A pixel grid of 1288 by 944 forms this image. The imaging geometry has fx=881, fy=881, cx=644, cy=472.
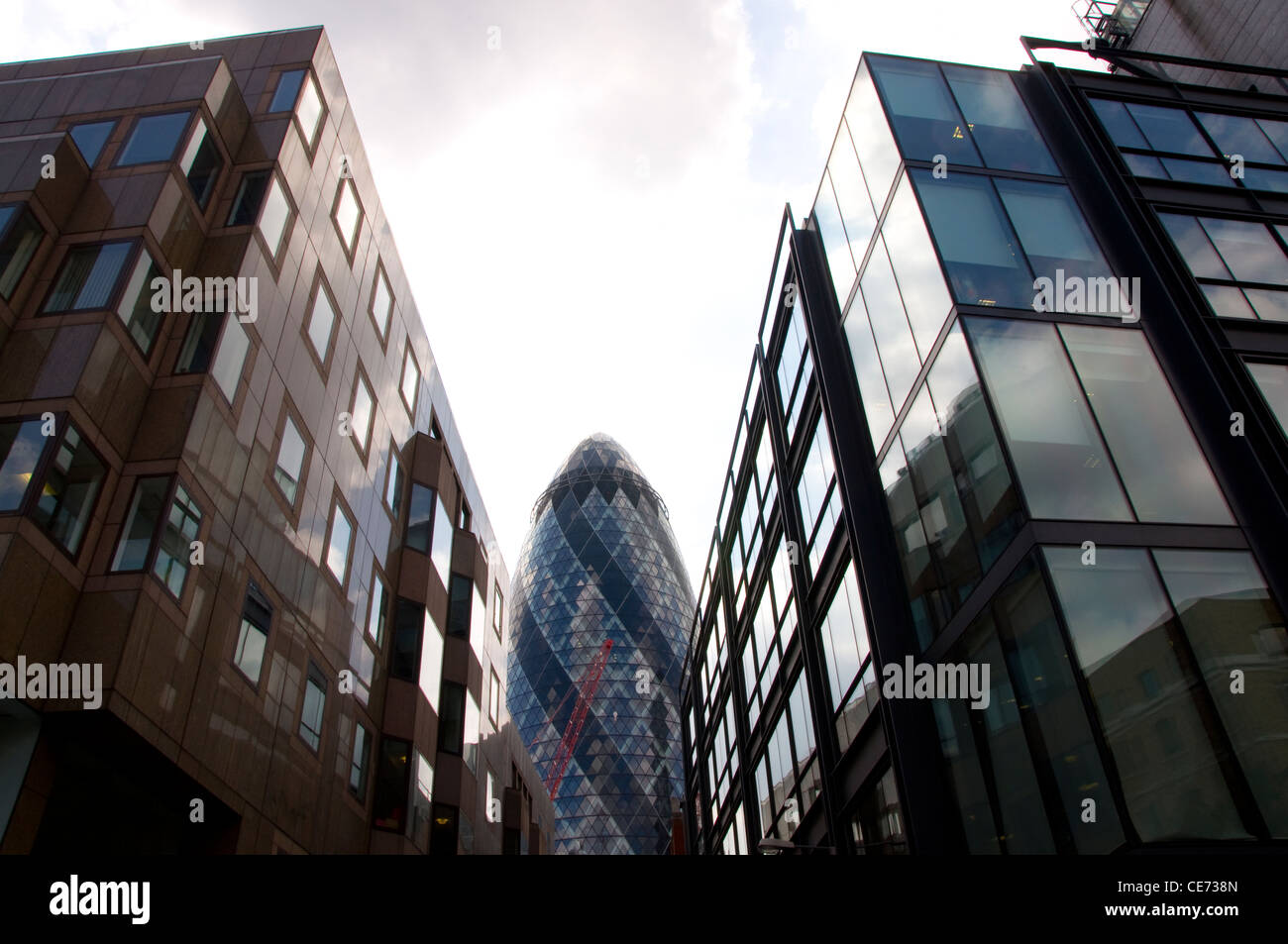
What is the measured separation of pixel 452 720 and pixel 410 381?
1118cm

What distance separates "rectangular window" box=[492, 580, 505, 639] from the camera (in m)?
39.9

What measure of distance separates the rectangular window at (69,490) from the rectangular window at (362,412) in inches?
373

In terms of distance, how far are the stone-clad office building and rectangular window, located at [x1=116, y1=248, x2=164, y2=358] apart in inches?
2.5

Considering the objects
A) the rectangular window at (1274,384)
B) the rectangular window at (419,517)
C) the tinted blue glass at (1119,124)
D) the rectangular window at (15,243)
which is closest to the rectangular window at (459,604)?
the rectangular window at (419,517)

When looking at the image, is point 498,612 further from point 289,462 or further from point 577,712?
Result: point 577,712

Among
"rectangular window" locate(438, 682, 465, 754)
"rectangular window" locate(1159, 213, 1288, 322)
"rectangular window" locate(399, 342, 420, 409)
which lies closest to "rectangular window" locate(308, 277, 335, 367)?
"rectangular window" locate(399, 342, 420, 409)

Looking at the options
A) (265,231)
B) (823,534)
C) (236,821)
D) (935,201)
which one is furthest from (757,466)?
(236,821)

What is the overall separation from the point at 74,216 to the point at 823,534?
56.7 ft

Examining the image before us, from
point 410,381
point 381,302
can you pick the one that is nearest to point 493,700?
point 410,381

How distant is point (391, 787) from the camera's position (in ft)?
76.3
